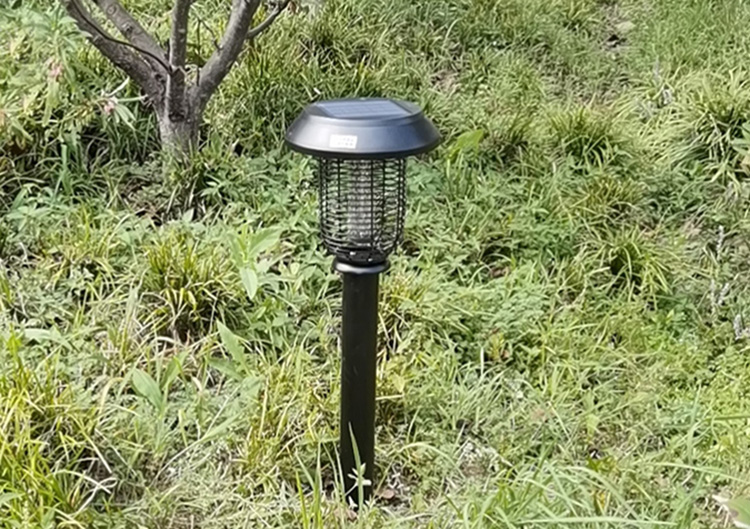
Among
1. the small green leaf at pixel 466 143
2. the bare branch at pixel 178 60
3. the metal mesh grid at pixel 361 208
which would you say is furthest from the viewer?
the small green leaf at pixel 466 143

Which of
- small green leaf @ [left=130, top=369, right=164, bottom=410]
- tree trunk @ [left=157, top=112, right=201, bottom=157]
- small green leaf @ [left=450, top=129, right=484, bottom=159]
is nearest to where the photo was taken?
small green leaf @ [left=130, top=369, right=164, bottom=410]

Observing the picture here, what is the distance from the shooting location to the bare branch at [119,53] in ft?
7.50

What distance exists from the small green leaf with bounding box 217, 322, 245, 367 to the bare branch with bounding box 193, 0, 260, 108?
1059mm

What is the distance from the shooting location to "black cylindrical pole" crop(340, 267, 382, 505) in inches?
57.4

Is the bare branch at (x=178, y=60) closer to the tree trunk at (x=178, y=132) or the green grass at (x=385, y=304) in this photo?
the tree trunk at (x=178, y=132)

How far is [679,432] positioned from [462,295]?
2.43ft

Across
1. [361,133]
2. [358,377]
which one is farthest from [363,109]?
[358,377]

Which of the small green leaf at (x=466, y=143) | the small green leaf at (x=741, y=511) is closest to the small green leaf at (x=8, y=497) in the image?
the small green leaf at (x=741, y=511)

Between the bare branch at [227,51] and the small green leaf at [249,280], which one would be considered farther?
the bare branch at [227,51]

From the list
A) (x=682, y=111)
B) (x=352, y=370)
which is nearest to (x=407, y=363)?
(x=352, y=370)

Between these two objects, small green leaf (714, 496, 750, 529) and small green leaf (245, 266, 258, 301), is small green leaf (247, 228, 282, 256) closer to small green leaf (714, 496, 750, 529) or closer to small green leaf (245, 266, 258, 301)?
small green leaf (245, 266, 258, 301)

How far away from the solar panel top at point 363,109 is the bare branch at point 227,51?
4.00ft

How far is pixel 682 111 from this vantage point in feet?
10.1

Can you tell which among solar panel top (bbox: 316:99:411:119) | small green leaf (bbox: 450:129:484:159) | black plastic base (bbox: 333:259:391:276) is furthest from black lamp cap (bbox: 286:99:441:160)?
small green leaf (bbox: 450:129:484:159)
